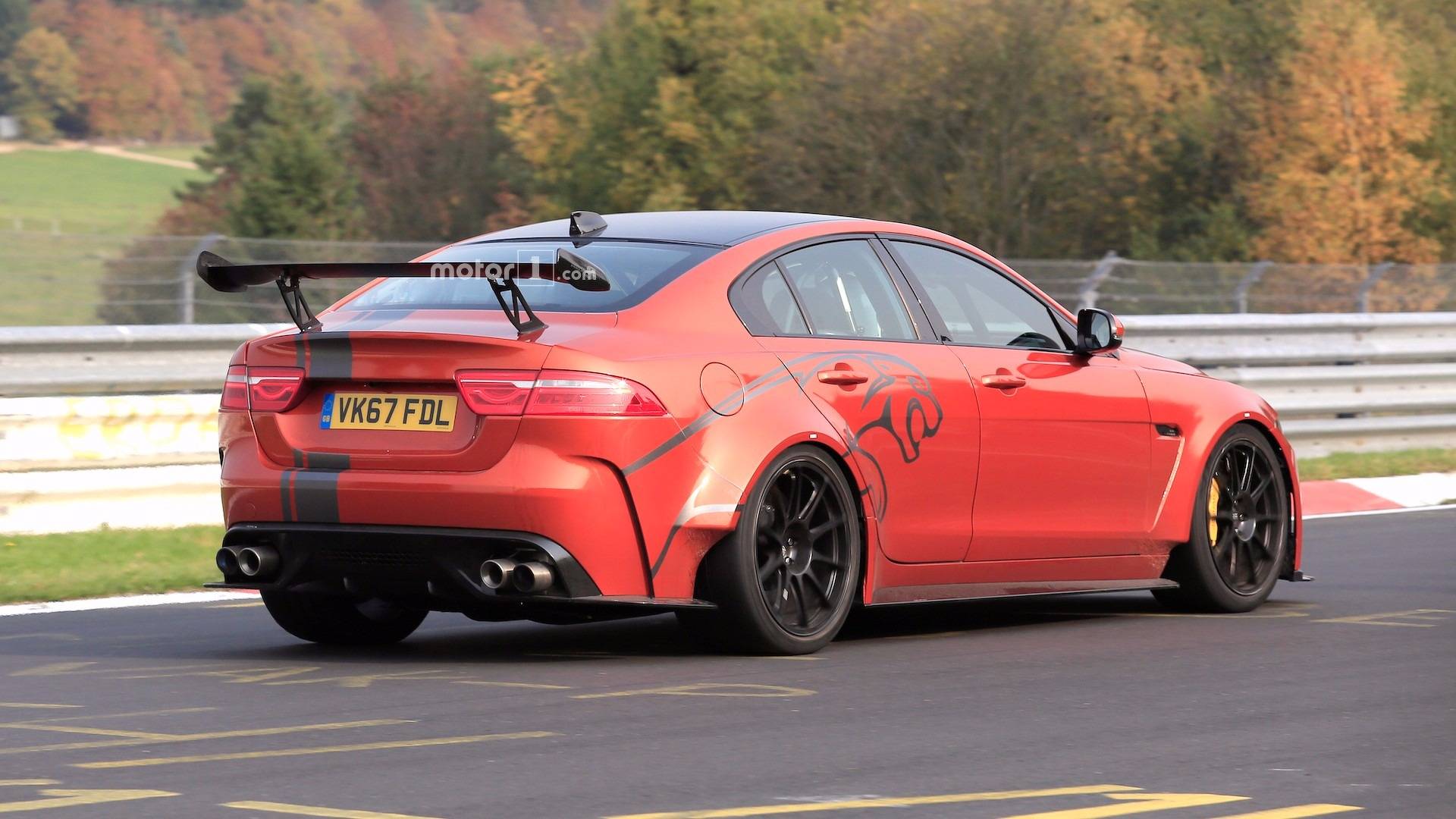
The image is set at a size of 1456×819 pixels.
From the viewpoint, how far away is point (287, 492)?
6.89 meters

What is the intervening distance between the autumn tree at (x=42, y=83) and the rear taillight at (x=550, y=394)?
347 feet

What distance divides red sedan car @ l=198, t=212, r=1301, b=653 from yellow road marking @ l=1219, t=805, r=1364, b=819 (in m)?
2.37

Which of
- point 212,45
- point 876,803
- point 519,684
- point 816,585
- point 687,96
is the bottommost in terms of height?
point 519,684

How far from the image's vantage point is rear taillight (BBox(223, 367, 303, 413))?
6.96 m

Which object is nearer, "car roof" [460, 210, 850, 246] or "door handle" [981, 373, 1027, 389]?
"car roof" [460, 210, 850, 246]

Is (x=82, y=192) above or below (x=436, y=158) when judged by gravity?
below

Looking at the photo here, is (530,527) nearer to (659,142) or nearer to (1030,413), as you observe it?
(1030,413)

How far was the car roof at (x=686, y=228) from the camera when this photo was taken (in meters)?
7.40

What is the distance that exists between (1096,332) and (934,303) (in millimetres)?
764

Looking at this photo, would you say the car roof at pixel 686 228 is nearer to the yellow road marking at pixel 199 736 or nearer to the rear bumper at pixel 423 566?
the rear bumper at pixel 423 566

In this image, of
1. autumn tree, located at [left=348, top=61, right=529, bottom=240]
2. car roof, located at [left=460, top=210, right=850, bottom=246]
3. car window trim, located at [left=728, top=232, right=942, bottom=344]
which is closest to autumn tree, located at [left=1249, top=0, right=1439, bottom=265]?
autumn tree, located at [left=348, top=61, right=529, bottom=240]

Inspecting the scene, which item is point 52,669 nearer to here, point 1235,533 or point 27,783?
point 27,783

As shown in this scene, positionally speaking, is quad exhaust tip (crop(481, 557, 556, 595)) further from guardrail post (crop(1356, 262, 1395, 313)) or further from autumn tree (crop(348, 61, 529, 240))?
autumn tree (crop(348, 61, 529, 240))

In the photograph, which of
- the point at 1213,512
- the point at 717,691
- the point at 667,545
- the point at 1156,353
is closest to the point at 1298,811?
the point at 717,691
